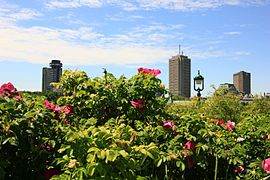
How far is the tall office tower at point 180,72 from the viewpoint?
7119 centimetres

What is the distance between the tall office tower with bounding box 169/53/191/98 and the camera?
7119 centimetres

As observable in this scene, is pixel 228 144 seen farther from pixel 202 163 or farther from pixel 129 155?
pixel 129 155

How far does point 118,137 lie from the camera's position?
7.37ft

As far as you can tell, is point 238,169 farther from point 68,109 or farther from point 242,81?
point 242,81

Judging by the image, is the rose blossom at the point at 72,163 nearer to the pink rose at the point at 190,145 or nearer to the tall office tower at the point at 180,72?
the pink rose at the point at 190,145

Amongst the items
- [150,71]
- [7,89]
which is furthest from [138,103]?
[7,89]

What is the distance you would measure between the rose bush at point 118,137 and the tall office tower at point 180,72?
217ft

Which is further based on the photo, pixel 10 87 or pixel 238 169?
pixel 238 169

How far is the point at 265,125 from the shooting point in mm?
3713

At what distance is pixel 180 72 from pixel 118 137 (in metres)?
70.1

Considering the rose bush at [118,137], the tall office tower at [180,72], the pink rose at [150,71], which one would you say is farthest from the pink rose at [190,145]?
the tall office tower at [180,72]

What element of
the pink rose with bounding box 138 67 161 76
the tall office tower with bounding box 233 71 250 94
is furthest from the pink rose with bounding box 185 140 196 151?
the tall office tower with bounding box 233 71 250 94

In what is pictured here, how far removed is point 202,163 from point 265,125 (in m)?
0.89

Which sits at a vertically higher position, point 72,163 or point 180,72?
point 180,72
